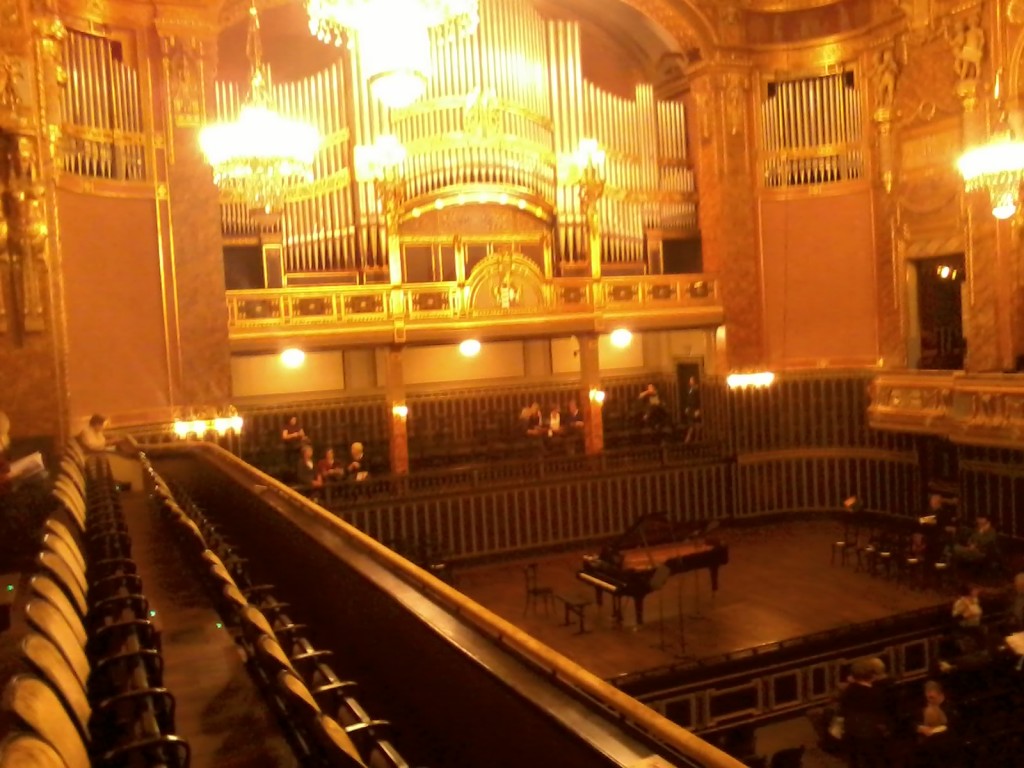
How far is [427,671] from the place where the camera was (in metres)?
3.63

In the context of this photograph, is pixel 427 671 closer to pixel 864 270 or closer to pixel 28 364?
pixel 28 364

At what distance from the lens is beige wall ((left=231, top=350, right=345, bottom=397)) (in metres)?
17.4

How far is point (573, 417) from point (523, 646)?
578 inches

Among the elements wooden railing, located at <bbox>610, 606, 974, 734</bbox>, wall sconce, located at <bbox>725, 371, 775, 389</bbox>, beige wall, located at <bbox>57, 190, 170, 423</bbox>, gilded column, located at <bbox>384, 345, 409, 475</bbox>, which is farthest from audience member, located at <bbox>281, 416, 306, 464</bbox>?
wall sconce, located at <bbox>725, 371, 775, 389</bbox>

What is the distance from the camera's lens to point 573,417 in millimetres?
17812

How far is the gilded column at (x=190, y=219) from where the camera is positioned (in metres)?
13.5

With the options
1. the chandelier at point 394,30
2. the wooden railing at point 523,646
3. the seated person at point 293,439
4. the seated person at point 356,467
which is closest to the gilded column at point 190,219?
the seated person at point 293,439

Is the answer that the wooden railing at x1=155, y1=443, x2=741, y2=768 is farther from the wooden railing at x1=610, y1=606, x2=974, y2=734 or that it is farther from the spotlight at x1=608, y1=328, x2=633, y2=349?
the spotlight at x1=608, y1=328, x2=633, y2=349

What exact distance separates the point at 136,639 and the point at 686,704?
7.31 meters

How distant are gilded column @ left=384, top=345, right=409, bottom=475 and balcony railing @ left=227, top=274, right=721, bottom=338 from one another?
2.46 feet

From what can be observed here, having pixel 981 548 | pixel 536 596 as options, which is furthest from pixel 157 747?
pixel 981 548

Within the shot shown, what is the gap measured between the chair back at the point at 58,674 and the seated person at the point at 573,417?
14518 millimetres

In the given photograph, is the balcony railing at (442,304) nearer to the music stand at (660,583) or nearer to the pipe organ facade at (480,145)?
the pipe organ facade at (480,145)

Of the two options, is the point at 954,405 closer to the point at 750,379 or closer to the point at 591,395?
the point at 750,379
